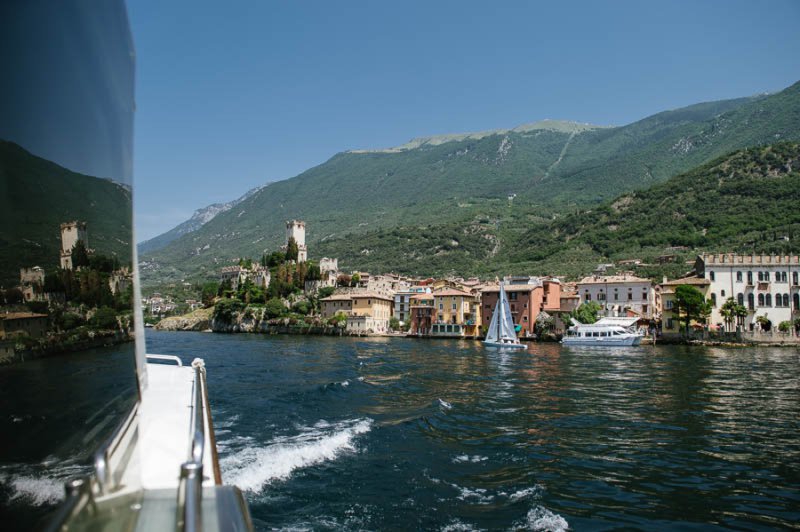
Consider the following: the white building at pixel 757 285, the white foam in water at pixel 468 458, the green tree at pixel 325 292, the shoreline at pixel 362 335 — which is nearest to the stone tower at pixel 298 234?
the green tree at pixel 325 292

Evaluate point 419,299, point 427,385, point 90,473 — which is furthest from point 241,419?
point 419,299

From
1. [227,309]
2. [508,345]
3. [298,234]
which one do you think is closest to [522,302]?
[508,345]

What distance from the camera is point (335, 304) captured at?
9219cm

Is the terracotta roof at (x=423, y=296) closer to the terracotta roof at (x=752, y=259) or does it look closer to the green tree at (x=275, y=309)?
the green tree at (x=275, y=309)

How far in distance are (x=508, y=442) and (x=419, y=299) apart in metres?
70.4

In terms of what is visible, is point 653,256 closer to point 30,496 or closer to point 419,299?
point 419,299

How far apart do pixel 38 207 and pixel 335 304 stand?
298 ft

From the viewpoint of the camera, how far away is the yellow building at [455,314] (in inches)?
3135

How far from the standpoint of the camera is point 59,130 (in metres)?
2.27

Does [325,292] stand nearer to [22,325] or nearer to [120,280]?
[120,280]

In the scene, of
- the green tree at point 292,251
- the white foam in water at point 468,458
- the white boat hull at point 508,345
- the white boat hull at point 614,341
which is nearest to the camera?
the white foam in water at point 468,458

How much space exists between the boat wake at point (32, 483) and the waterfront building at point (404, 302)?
8827 cm

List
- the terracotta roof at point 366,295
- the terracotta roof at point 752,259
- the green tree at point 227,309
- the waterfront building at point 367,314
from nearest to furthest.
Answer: the terracotta roof at point 752,259, the waterfront building at point 367,314, the terracotta roof at point 366,295, the green tree at point 227,309

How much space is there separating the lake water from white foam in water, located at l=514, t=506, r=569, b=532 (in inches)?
1.3
